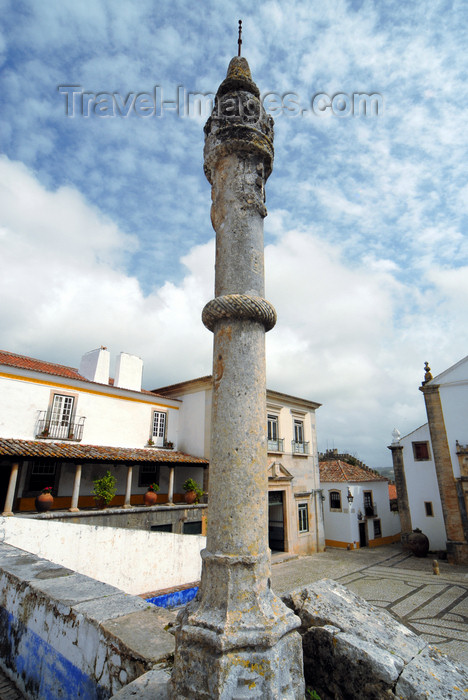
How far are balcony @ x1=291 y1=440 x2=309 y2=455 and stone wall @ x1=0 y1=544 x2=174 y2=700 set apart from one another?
1721 cm

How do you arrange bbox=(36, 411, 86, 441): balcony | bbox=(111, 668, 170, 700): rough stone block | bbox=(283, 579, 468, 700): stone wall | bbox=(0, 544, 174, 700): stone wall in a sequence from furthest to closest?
bbox=(36, 411, 86, 441): balcony
bbox=(0, 544, 174, 700): stone wall
bbox=(283, 579, 468, 700): stone wall
bbox=(111, 668, 170, 700): rough stone block

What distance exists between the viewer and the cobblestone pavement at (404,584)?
889 centimetres

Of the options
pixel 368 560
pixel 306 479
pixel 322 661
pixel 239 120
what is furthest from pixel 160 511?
pixel 239 120

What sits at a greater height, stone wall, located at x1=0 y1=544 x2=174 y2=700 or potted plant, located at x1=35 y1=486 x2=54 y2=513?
potted plant, located at x1=35 y1=486 x2=54 y2=513

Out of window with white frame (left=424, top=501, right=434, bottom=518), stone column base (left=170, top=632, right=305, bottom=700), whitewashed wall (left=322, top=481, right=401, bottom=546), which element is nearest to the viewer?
stone column base (left=170, top=632, right=305, bottom=700)

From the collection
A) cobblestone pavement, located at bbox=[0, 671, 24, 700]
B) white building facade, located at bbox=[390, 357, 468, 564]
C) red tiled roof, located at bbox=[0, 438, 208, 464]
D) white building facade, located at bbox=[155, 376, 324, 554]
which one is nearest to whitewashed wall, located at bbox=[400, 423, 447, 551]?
white building facade, located at bbox=[390, 357, 468, 564]

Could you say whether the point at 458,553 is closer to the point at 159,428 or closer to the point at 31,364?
the point at 159,428

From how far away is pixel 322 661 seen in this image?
2566 millimetres

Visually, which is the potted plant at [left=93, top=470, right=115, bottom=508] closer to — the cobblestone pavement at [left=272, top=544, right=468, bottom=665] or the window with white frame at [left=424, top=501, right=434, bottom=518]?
the cobblestone pavement at [left=272, top=544, right=468, bottom=665]

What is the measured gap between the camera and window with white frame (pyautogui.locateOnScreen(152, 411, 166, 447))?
17.7 metres

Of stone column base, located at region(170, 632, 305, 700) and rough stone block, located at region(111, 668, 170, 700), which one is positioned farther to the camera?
rough stone block, located at region(111, 668, 170, 700)

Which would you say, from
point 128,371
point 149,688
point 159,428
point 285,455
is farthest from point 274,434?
point 149,688

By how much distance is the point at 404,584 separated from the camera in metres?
13.4

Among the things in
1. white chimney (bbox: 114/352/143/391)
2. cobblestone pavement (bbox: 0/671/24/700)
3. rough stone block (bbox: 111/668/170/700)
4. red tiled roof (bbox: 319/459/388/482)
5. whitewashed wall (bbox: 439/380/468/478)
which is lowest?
cobblestone pavement (bbox: 0/671/24/700)
